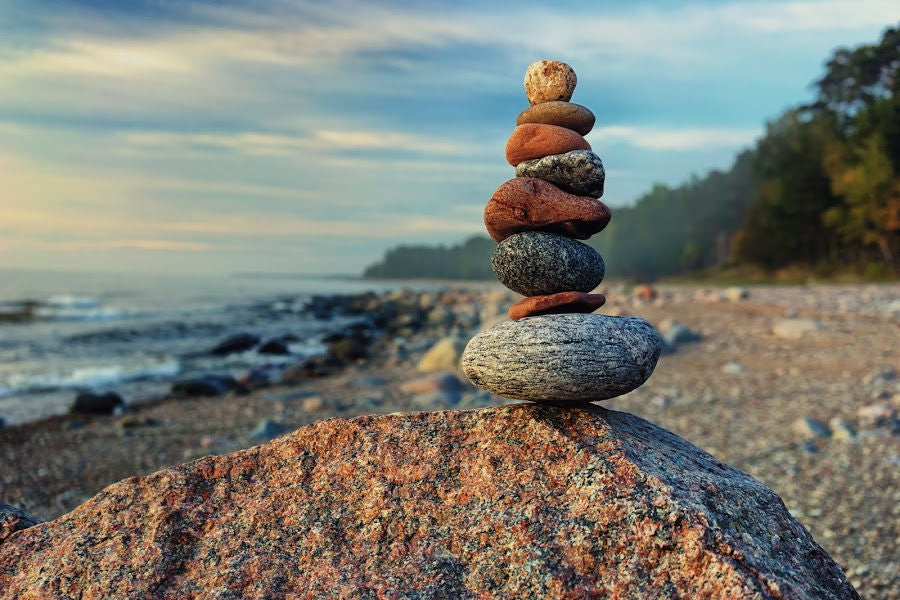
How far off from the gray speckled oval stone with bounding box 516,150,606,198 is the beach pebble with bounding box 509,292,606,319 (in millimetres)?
676

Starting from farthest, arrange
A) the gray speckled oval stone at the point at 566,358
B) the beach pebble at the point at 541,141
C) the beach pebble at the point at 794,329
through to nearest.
Result: the beach pebble at the point at 794,329 < the beach pebble at the point at 541,141 < the gray speckled oval stone at the point at 566,358

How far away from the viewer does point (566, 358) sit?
3.74m

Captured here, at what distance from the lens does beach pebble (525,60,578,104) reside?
4.41 m

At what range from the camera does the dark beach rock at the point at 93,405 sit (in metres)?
14.3

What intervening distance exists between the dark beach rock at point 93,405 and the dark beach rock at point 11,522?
11235mm

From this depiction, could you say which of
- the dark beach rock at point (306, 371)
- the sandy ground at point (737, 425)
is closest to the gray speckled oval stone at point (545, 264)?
the sandy ground at point (737, 425)

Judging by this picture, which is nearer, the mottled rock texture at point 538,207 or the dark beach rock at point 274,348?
the mottled rock texture at point 538,207

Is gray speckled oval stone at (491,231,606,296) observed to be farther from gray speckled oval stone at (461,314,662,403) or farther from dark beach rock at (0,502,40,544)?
dark beach rock at (0,502,40,544)

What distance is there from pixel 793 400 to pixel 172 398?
13.1 m

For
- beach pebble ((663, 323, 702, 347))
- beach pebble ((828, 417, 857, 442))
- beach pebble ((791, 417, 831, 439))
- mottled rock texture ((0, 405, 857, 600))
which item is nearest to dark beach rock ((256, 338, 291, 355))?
beach pebble ((663, 323, 702, 347))

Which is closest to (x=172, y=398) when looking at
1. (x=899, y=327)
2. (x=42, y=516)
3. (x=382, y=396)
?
(x=382, y=396)

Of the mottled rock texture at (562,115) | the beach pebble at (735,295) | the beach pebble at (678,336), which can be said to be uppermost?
the mottled rock texture at (562,115)

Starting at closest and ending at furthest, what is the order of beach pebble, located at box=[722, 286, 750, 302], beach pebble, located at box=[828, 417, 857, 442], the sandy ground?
1. the sandy ground
2. beach pebble, located at box=[828, 417, 857, 442]
3. beach pebble, located at box=[722, 286, 750, 302]

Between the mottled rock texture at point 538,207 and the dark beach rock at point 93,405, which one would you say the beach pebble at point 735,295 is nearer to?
the dark beach rock at point 93,405
